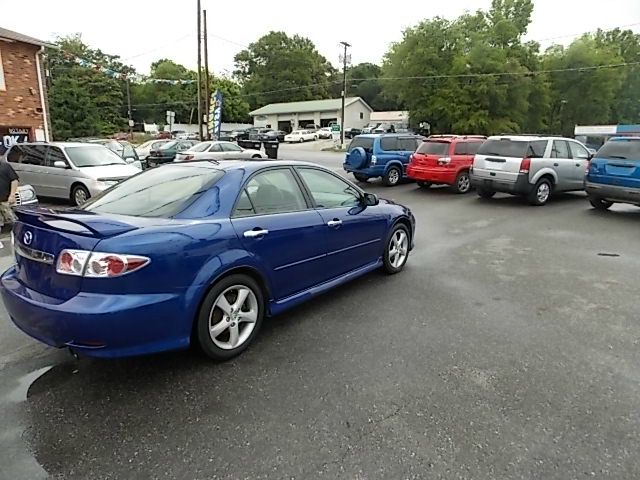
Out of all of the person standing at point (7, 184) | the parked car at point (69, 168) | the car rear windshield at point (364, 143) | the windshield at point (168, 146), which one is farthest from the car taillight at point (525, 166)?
the windshield at point (168, 146)

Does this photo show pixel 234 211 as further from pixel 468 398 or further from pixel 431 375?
pixel 468 398

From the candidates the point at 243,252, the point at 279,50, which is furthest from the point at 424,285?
the point at 279,50

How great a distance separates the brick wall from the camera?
656 inches

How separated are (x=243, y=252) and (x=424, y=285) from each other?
2.61m

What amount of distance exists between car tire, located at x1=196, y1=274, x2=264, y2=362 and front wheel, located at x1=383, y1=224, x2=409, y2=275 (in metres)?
2.20

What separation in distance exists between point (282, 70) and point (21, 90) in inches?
2946

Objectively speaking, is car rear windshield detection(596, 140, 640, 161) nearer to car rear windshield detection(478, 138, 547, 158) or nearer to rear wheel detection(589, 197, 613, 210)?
rear wheel detection(589, 197, 613, 210)

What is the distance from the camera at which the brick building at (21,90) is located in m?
16.6

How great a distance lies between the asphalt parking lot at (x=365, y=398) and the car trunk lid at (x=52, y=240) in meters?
0.74

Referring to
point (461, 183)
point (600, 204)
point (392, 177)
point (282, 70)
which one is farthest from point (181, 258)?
point (282, 70)

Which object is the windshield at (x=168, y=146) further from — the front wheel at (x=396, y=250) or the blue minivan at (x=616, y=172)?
the front wheel at (x=396, y=250)

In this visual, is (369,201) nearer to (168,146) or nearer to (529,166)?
(529,166)

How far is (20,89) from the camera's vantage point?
56.3 ft

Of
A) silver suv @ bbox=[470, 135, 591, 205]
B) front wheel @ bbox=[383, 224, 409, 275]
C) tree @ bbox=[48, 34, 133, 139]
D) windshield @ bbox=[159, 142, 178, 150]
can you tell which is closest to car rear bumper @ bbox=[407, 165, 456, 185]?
silver suv @ bbox=[470, 135, 591, 205]
